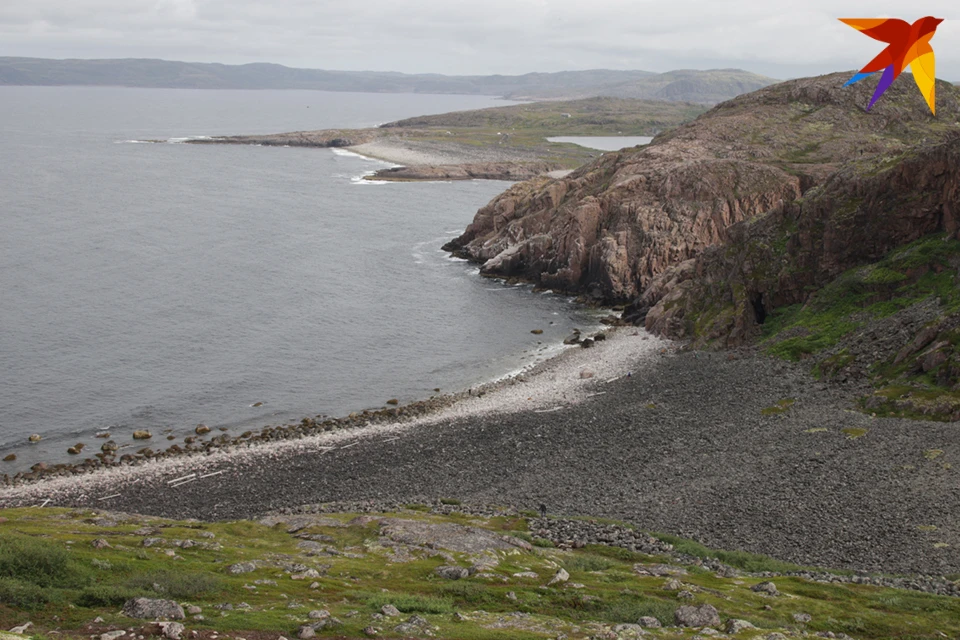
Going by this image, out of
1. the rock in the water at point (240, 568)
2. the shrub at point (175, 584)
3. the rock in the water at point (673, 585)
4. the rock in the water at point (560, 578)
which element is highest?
the shrub at point (175, 584)

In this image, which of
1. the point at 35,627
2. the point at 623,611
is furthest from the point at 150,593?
the point at 623,611

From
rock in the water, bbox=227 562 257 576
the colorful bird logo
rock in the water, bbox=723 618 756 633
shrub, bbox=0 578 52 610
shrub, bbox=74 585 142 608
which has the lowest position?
rock in the water, bbox=227 562 257 576

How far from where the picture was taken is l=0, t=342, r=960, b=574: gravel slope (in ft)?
143

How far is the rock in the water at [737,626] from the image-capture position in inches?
1162

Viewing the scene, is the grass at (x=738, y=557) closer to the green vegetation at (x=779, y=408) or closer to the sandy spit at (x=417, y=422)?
the green vegetation at (x=779, y=408)

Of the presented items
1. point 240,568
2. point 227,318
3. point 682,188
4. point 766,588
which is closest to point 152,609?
point 240,568

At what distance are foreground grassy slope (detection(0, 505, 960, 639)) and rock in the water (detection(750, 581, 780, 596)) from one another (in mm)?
328

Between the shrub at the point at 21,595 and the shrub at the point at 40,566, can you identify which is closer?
the shrub at the point at 21,595

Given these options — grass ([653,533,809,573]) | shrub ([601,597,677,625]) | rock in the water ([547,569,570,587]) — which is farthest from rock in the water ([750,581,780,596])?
rock in the water ([547,569,570,587])

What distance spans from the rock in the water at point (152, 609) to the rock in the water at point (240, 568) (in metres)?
6.23

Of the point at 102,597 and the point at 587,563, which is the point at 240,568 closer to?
the point at 102,597

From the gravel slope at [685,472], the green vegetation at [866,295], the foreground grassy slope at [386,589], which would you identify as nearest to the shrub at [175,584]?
the foreground grassy slope at [386,589]

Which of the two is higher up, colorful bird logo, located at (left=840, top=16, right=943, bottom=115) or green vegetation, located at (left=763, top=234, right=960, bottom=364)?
colorful bird logo, located at (left=840, top=16, right=943, bottom=115)

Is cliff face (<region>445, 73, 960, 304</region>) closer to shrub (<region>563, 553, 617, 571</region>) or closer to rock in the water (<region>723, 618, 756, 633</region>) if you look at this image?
shrub (<region>563, 553, 617, 571</region>)
